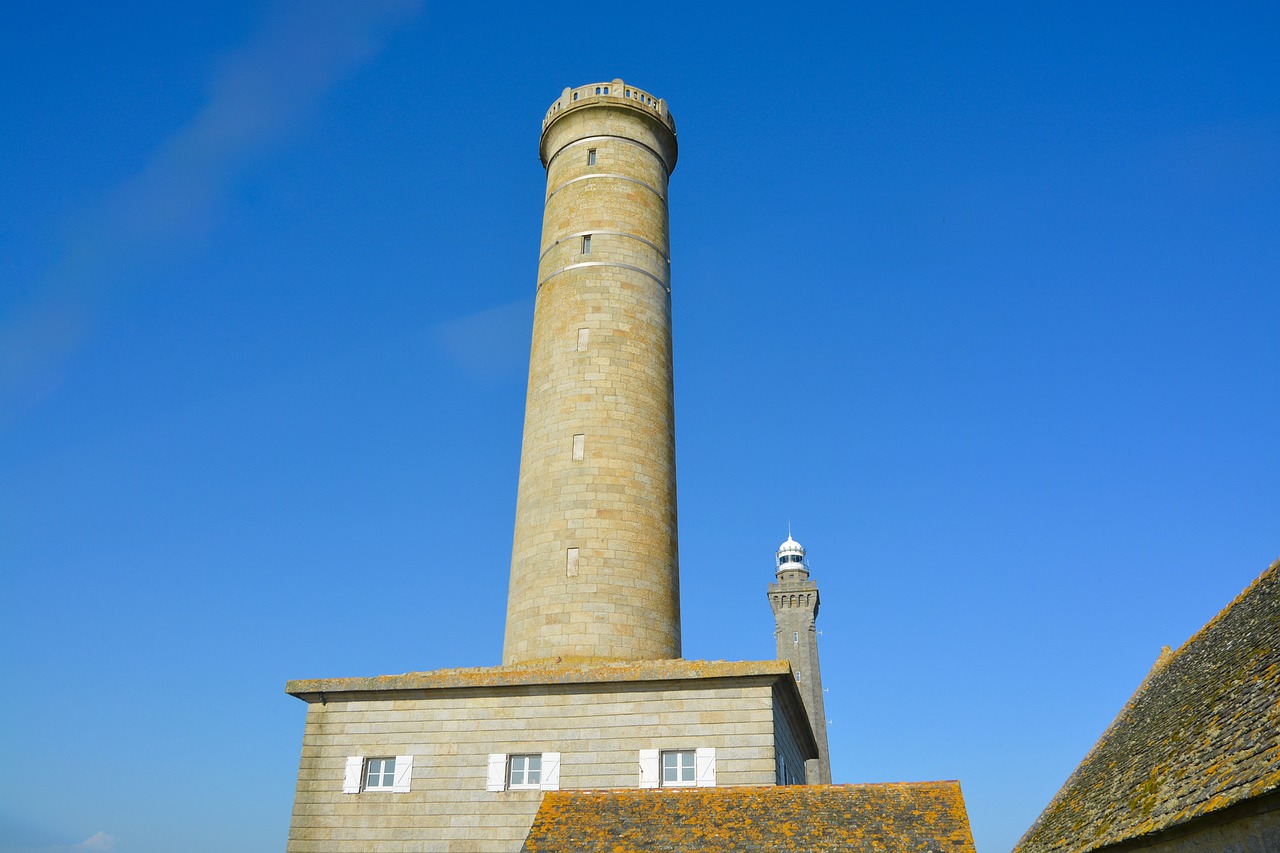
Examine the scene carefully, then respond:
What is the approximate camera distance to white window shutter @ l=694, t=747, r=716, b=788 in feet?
52.9

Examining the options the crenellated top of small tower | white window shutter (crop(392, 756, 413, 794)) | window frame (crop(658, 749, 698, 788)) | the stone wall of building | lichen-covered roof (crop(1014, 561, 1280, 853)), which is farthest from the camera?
the crenellated top of small tower

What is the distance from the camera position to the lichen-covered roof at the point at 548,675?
653 inches

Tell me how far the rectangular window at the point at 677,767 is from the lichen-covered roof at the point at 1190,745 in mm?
5566

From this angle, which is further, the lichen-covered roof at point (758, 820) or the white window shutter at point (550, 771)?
the white window shutter at point (550, 771)

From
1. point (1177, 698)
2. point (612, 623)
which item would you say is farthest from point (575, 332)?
point (1177, 698)

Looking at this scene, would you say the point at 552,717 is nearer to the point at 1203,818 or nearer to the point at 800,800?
the point at 800,800

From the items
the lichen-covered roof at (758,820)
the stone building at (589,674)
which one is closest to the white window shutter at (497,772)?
Result: the stone building at (589,674)

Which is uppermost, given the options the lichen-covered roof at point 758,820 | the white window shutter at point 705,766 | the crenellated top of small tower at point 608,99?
the crenellated top of small tower at point 608,99

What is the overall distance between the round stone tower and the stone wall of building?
2.19 meters

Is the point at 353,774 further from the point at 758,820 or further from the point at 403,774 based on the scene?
the point at 758,820

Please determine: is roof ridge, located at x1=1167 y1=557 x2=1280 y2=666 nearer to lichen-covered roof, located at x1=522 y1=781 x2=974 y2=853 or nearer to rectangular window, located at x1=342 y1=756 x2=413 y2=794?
lichen-covered roof, located at x1=522 y1=781 x2=974 y2=853

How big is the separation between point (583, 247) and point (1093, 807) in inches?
616

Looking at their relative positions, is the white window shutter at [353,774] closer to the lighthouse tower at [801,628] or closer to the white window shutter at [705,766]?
the white window shutter at [705,766]

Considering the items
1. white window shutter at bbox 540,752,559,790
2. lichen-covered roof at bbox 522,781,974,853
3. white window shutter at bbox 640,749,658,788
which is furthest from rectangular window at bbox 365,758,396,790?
white window shutter at bbox 640,749,658,788
